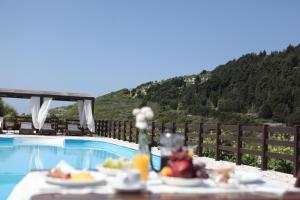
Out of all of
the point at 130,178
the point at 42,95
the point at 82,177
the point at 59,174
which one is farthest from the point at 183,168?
the point at 42,95

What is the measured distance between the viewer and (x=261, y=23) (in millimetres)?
25000

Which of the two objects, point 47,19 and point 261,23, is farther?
point 261,23

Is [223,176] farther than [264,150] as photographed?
No

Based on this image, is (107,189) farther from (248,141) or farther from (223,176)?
(248,141)

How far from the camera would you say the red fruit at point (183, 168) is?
235cm

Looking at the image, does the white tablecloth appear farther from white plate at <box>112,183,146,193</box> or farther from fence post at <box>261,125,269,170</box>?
fence post at <box>261,125,269,170</box>

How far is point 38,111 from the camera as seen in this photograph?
1873 centimetres

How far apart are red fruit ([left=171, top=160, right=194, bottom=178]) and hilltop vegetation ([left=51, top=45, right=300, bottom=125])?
24049 millimetres

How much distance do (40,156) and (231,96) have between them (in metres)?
24.8

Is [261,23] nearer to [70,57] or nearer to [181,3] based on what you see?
[181,3]

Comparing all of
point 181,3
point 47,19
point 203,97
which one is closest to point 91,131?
point 47,19

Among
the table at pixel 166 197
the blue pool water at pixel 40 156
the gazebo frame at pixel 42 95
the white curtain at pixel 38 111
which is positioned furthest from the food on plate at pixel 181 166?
the gazebo frame at pixel 42 95

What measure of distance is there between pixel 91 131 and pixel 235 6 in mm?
8044

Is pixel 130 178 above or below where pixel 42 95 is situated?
below
